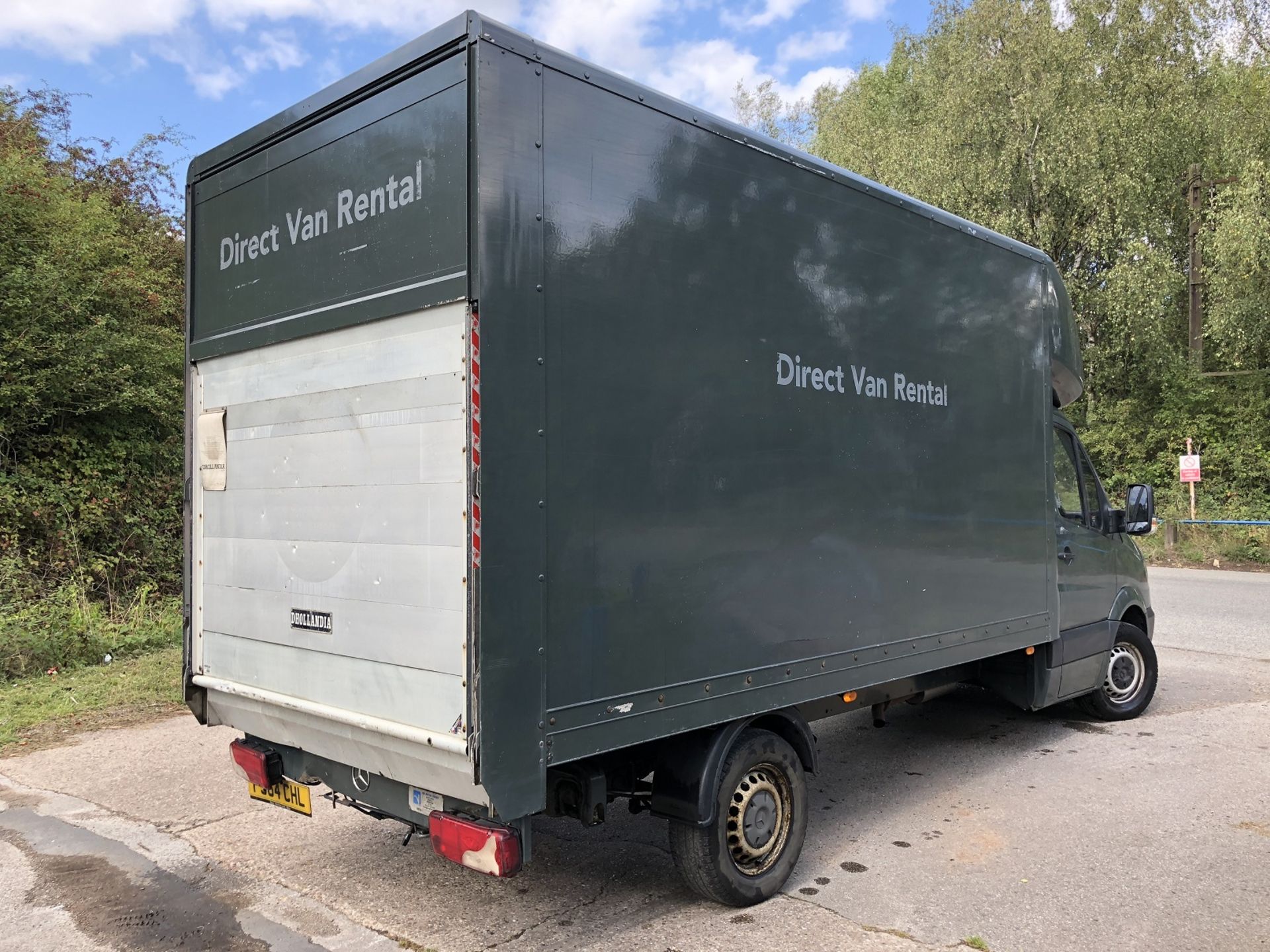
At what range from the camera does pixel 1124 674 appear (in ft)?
22.3

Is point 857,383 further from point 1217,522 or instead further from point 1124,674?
point 1217,522

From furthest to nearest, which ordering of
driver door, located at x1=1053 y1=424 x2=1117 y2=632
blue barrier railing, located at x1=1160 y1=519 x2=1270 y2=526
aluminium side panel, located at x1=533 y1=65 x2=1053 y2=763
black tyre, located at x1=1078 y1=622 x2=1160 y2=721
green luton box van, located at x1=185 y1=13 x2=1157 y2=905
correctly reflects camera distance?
blue barrier railing, located at x1=1160 y1=519 x2=1270 y2=526 → black tyre, located at x1=1078 y1=622 x2=1160 y2=721 → driver door, located at x1=1053 y1=424 x2=1117 y2=632 → aluminium side panel, located at x1=533 y1=65 x2=1053 y2=763 → green luton box van, located at x1=185 y1=13 x2=1157 y2=905

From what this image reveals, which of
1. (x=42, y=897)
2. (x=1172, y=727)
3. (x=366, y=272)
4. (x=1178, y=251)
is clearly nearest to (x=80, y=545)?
(x=42, y=897)

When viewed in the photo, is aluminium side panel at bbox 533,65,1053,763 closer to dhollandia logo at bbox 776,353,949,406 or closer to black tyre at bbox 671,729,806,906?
dhollandia logo at bbox 776,353,949,406

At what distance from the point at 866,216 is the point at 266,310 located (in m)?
2.78

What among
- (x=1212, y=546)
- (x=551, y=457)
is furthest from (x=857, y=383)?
(x=1212, y=546)

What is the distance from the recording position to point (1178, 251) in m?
21.5

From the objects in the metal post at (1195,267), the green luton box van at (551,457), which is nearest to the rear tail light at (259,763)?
the green luton box van at (551,457)

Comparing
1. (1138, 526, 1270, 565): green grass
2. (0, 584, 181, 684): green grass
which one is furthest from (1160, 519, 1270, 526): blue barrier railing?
(0, 584, 181, 684): green grass

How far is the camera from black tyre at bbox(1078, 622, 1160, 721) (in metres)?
6.68

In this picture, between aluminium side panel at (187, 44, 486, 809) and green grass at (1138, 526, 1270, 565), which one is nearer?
aluminium side panel at (187, 44, 486, 809)

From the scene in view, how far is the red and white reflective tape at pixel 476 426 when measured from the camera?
2.92 metres

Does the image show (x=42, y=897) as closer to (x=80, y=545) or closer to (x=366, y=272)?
(x=366, y=272)

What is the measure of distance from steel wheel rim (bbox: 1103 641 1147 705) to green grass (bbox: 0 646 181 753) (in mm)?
7183
